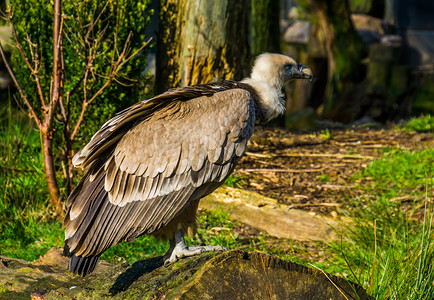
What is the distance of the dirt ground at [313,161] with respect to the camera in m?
5.97

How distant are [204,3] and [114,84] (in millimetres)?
1445

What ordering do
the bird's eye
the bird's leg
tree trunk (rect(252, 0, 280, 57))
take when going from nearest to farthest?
the bird's leg → the bird's eye → tree trunk (rect(252, 0, 280, 57))

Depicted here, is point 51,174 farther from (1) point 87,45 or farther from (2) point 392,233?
(2) point 392,233

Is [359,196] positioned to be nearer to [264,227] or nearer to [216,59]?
[264,227]

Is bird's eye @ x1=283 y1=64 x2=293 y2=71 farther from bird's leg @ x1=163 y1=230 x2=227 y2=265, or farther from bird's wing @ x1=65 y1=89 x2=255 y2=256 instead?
bird's leg @ x1=163 y1=230 x2=227 y2=265

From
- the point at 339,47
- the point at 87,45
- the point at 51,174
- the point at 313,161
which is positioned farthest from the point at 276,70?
the point at 339,47

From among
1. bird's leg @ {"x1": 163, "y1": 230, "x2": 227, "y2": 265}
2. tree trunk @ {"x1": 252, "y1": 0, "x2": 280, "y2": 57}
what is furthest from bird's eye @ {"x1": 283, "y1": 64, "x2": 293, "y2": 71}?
tree trunk @ {"x1": 252, "y1": 0, "x2": 280, "y2": 57}

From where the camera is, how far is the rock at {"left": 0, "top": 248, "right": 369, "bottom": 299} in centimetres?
279

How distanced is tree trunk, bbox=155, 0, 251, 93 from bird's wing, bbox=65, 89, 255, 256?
99.0 inches

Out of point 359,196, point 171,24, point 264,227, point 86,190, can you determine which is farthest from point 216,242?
point 171,24

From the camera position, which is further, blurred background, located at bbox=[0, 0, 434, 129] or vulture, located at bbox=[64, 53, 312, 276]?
blurred background, located at bbox=[0, 0, 434, 129]

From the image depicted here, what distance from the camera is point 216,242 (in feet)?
17.2

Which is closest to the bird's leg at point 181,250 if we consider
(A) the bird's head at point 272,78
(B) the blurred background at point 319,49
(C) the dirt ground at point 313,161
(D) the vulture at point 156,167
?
(D) the vulture at point 156,167

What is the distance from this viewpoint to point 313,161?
682cm
